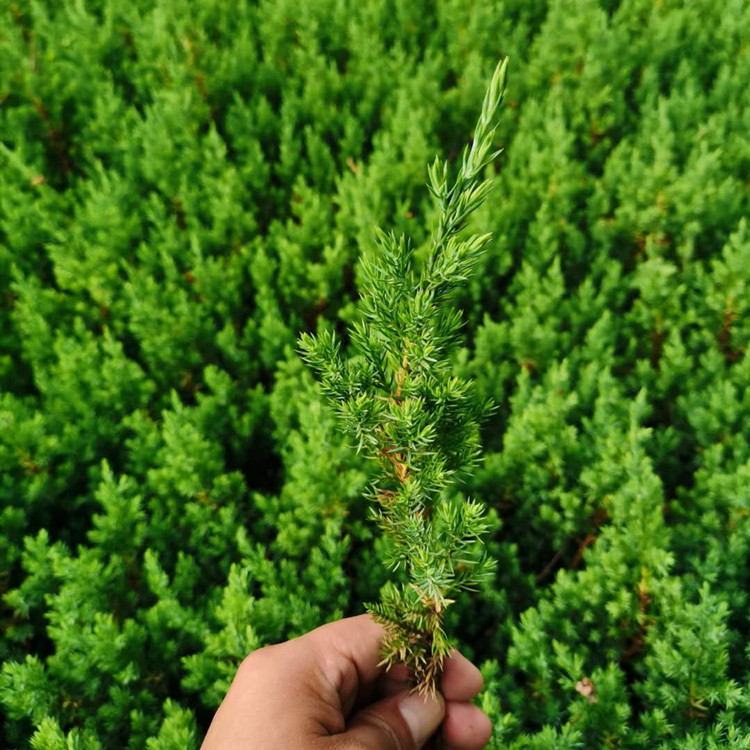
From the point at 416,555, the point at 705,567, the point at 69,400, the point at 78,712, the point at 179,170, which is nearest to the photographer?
the point at 416,555

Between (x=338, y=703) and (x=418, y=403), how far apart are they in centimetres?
82

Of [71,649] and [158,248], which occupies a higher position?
[158,248]

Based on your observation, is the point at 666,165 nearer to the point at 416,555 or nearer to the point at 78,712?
the point at 416,555

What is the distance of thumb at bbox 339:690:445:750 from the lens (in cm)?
156

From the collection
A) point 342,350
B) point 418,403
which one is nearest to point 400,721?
point 418,403

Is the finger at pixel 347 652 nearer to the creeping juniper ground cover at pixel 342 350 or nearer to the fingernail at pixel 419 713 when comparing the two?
the fingernail at pixel 419 713

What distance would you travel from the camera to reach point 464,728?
1779 millimetres

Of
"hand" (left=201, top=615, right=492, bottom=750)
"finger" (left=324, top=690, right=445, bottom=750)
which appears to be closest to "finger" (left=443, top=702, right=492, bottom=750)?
"hand" (left=201, top=615, right=492, bottom=750)

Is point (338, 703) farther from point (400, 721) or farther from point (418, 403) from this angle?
point (418, 403)

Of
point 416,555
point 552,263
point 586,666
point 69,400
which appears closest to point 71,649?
point 69,400

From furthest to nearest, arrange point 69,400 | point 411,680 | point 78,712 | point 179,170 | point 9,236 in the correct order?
point 179,170 → point 9,236 → point 69,400 → point 78,712 → point 411,680

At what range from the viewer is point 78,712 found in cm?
206

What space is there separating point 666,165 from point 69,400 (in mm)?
2930

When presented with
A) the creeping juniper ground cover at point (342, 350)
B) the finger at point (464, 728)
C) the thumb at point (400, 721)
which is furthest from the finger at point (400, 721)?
the creeping juniper ground cover at point (342, 350)
